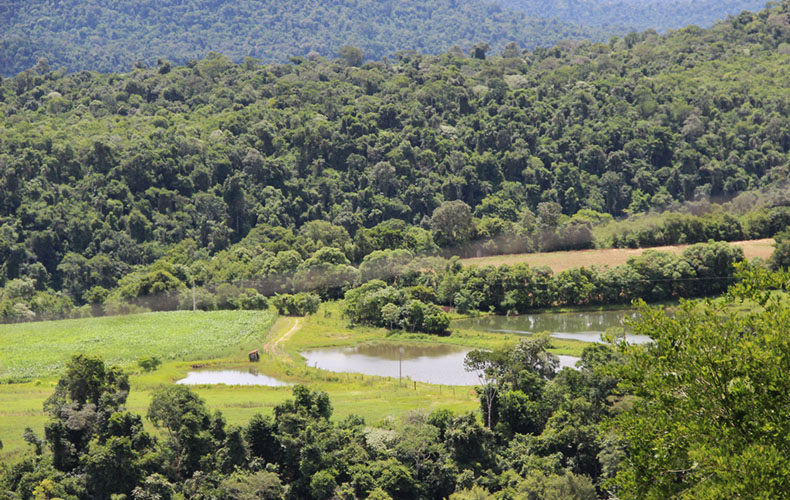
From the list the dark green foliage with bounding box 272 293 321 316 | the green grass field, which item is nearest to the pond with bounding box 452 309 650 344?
the green grass field

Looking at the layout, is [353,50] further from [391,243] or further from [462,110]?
[391,243]

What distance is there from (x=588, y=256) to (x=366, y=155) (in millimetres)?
45985

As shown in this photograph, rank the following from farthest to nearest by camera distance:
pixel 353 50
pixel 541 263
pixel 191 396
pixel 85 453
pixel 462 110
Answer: pixel 353 50
pixel 462 110
pixel 541 263
pixel 191 396
pixel 85 453

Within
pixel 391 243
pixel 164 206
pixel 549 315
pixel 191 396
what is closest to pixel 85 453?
pixel 191 396

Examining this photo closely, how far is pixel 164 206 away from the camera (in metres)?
99.9

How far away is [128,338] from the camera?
197 ft

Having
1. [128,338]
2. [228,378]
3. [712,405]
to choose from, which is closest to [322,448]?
[228,378]

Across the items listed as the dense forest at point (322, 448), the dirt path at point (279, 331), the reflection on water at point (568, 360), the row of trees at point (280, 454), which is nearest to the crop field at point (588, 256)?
the dirt path at point (279, 331)

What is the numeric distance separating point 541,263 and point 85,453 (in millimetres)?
53394

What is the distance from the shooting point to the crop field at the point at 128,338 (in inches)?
2120

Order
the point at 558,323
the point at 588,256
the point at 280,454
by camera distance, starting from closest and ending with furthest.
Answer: the point at 280,454 < the point at 558,323 < the point at 588,256

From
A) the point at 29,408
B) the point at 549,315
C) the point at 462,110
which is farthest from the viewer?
the point at 462,110

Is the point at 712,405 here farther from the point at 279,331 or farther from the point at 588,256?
the point at 588,256

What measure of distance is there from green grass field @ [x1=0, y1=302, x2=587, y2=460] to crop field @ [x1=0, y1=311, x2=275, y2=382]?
7 centimetres
